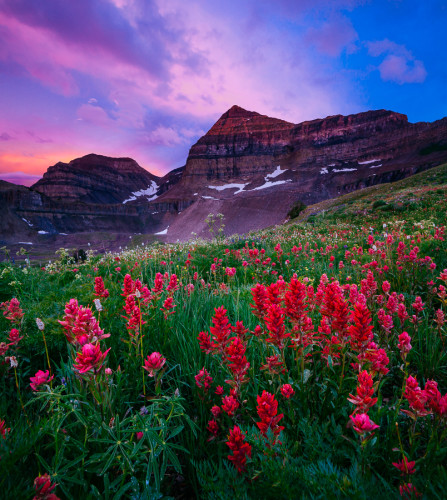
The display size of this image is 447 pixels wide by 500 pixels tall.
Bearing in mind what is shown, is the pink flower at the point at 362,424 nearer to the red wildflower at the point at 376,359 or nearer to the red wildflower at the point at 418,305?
the red wildflower at the point at 376,359

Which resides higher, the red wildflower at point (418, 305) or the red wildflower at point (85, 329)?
the red wildflower at point (85, 329)

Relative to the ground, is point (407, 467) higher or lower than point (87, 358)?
lower

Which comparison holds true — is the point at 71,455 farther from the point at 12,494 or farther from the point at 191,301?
the point at 191,301

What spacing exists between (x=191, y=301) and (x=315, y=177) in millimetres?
119690

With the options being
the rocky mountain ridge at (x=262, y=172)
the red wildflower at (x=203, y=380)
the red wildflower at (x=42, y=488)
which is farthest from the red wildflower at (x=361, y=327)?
the rocky mountain ridge at (x=262, y=172)

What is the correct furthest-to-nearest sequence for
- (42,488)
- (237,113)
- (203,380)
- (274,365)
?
(237,113) → (203,380) → (274,365) → (42,488)

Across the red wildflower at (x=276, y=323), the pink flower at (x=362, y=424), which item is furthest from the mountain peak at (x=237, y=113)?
A: the pink flower at (x=362, y=424)

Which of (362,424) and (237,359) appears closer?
(362,424)

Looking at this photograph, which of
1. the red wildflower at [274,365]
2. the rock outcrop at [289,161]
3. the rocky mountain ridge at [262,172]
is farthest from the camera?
the rocky mountain ridge at [262,172]

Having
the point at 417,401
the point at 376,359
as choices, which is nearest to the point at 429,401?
the point at 417,401

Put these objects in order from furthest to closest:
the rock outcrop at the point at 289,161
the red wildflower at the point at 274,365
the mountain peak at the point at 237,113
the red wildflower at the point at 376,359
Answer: the mountain peak at the point at 237,113 < the rock outcrop at the point at 289,161 < the red wildflower at the point at 274,365 < the red wildflower at the point at 376,359

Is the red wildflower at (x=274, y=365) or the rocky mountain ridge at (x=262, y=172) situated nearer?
the red wildflower at (x=274, y=365)

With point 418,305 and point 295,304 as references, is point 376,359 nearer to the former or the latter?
point 295,304

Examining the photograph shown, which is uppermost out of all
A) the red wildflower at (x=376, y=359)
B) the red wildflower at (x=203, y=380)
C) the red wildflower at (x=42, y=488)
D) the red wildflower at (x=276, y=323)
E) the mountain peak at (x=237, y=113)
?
the mountain peak at (x=237, y=113)
